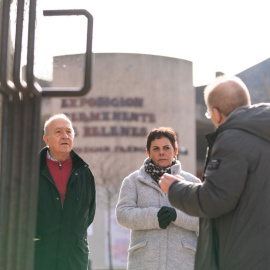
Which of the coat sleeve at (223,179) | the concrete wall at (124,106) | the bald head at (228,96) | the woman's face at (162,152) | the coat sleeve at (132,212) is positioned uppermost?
the concrete wall at (124,106)

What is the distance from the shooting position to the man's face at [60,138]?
5.05 metres

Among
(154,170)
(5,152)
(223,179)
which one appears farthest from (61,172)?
(5,152)

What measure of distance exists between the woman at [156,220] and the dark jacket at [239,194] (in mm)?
1790

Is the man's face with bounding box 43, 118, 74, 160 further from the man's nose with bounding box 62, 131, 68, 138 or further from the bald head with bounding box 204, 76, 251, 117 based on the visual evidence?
the bald head with bounding box 204, 76, 251, 117

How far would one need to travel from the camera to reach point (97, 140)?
3825cm

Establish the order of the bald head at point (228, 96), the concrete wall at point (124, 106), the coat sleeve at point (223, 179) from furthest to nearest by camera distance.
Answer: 1. the concrete wall at point (124, 106)
2. the bald head at point (228, 96)
3. the coat sleeve at point (223, 179)

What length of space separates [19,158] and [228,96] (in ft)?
5.16

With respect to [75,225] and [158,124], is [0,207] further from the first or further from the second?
[158,124]

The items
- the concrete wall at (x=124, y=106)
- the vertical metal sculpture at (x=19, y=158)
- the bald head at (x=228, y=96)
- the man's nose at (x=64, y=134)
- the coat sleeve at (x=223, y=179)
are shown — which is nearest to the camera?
the vertical metal sculpture at (x=19, y=158)

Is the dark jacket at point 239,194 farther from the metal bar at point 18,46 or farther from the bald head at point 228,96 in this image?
the metal bar at point 18,46

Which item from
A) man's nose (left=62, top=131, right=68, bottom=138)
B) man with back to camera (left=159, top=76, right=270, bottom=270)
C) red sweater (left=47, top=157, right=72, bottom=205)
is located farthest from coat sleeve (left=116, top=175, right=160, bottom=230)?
man with back to camera (left=159, top=76, right=270, bottom=270)

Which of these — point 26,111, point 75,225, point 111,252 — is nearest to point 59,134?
point 75,225

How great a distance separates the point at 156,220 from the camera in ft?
15.7

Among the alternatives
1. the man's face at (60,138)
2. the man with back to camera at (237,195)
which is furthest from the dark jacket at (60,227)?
the man with back to camera at (237,195)
